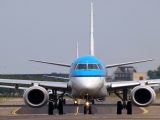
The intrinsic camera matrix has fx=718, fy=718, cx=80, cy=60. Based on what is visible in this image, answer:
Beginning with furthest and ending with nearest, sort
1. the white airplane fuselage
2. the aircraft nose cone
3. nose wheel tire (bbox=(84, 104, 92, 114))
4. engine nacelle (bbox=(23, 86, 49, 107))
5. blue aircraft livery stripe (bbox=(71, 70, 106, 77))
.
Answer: engine nacelle (bbox=(23, 86, 49, 107))
nose wheel tire (bbox=(84, 104, 92, 114))
blue aircraft livery stripe (bbox=(71, 70, 106, 77))
the white airplane fuselage
the aircraft nose cone

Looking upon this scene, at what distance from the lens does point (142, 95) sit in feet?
136

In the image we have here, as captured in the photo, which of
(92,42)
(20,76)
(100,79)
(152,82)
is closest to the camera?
(100,79)

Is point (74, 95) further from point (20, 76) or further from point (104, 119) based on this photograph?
point (20, 76)

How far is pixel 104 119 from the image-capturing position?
111 feet

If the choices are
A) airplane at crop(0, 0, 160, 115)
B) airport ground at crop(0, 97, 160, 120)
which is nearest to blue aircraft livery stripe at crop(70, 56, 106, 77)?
→ airplane at crop(0, 0, 160, 115)

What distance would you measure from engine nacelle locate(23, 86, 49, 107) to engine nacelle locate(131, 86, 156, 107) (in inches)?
200

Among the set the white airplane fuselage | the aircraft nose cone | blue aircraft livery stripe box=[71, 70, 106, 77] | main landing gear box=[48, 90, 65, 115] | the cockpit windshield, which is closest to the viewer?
the aircraft nose cone

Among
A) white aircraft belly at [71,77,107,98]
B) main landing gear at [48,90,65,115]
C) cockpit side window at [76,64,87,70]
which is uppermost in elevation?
cockpit side window at [76,64,87,70]

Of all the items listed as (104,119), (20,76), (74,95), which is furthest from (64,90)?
(20,76)

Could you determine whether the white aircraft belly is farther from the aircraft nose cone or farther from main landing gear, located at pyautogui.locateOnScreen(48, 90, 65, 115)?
main landing gear, located at pyautogui.locateOnScreen(48, 90, 65, 115)

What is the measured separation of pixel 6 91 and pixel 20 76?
4533mm

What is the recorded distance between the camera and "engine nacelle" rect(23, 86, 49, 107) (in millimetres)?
41625

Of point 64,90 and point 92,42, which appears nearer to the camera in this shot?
point 64,90

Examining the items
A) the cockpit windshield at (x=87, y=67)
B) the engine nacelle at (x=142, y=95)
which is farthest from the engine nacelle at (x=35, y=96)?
the engine nacelle at (x=142, y=95)
